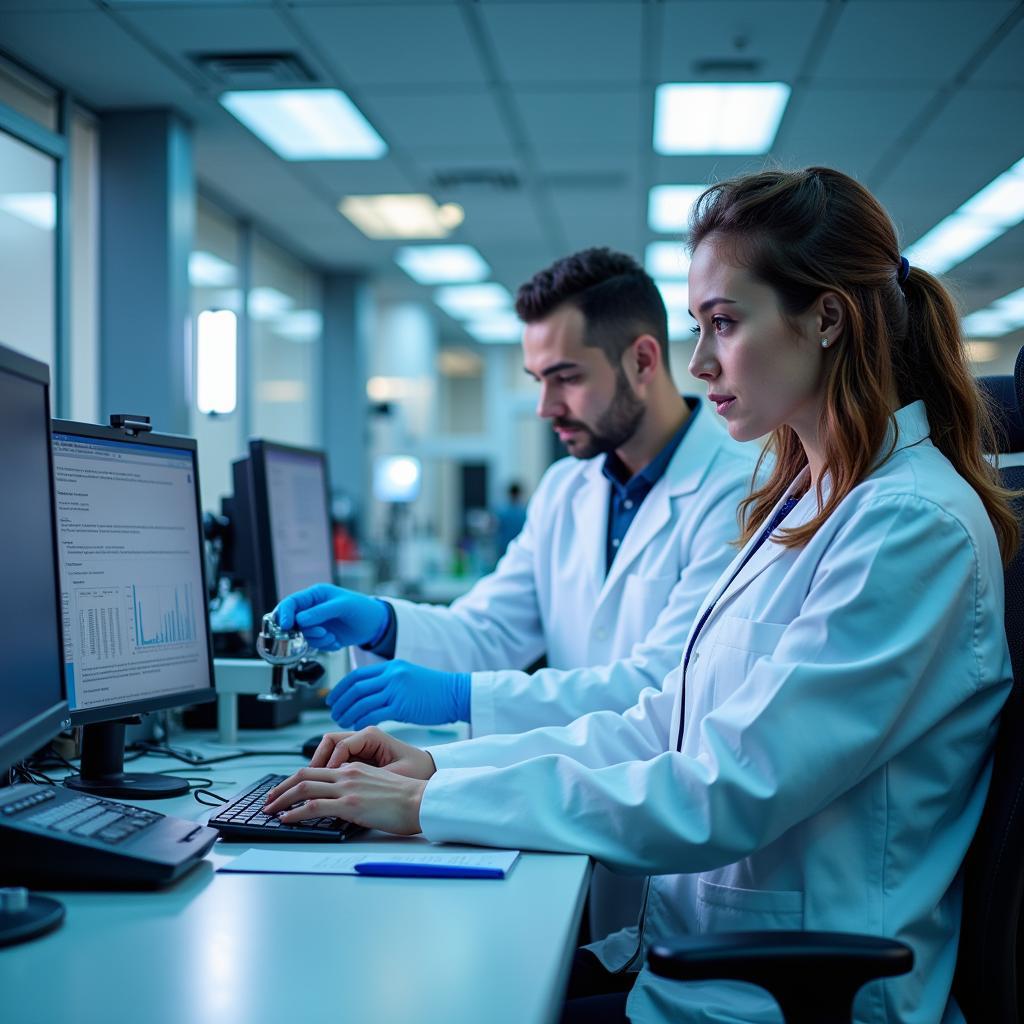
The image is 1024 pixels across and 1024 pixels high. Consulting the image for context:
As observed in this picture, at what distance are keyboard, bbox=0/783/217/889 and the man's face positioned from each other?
1283mm

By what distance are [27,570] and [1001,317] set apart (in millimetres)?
9349

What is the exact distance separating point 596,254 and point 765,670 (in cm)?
137

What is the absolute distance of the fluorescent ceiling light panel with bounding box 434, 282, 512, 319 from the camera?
8.22 metres

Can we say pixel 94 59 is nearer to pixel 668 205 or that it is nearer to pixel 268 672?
pixel 668 205

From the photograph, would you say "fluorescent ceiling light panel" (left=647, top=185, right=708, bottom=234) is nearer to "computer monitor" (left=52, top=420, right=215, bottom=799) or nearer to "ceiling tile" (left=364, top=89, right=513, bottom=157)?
"ceiling tile" (left=364, top=89, right=513, bottom=157)

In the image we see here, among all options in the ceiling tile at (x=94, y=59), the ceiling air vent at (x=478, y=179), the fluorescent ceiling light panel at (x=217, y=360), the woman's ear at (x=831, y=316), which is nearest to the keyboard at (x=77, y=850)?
the woman's ear at (x=831, y=316)

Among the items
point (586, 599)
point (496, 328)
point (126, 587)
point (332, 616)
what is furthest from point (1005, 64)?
point (496, 328)

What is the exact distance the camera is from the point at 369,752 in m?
1.32

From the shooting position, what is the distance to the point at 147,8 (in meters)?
3.62

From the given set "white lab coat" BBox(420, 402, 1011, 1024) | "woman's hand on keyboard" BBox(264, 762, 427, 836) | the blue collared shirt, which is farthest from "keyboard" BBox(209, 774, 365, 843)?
the blue collared shirt

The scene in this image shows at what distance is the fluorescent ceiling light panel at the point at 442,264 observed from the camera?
6992 mm

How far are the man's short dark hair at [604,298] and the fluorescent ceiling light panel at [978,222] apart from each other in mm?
3426

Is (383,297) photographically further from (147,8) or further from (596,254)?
(596,254)

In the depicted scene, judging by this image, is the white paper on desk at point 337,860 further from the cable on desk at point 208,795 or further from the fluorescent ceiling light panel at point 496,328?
the fluorescent ceiling light panel at point 496,328
